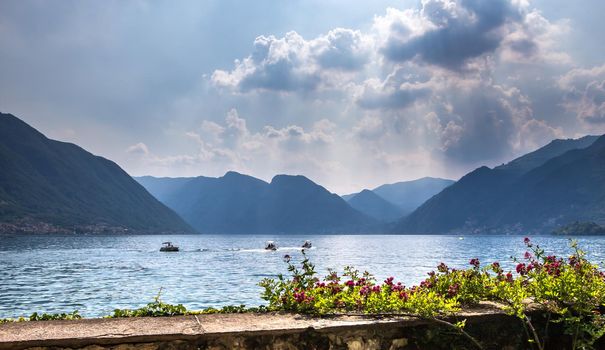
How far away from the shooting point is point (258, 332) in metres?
5.80

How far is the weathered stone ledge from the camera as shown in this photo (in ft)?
17.7

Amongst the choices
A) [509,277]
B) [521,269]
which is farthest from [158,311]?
[521,269]

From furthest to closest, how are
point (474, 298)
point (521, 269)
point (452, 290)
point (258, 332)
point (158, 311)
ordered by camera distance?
1. point (521, 269)
2. point (452, 290)
3. point (474, 298)
4. point (158, 311)
5. point (258, 332)

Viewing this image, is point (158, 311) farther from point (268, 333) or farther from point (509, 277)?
point (509, 277)

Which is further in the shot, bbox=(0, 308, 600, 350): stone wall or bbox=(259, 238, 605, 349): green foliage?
bbox=(259, 238, 605, 349): green foliage

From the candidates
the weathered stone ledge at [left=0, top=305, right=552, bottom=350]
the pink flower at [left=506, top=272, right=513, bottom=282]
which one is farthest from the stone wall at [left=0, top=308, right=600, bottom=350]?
the pink flower at [left=506, top=272, right=513, bottom=282]

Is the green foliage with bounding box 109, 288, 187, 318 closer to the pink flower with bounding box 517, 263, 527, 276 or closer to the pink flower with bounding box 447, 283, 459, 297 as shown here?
the pink flower with bounding box 447, 283, 459, 297

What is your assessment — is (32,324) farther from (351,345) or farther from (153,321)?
(351,345)

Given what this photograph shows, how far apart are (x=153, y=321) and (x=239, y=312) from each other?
132 cm

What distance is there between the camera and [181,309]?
6.86 metres

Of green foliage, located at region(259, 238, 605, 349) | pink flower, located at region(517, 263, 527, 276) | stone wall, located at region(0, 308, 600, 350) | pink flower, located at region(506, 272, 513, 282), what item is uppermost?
pink flower, located at region(517, 263, 527, 276)

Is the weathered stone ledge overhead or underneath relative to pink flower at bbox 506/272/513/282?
underneath

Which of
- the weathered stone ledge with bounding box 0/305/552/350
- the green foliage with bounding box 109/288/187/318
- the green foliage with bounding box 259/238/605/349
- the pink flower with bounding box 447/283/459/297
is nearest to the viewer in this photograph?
the weathered stone ledge with bounding box 0/305/552/350

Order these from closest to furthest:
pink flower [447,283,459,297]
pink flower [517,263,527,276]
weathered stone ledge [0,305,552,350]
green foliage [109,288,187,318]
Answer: weathered stone ledge [0,305,552,350], green foliage [109,288,187,318], pink flower [447,283,459,297], pink flower [517,263,527,276]
